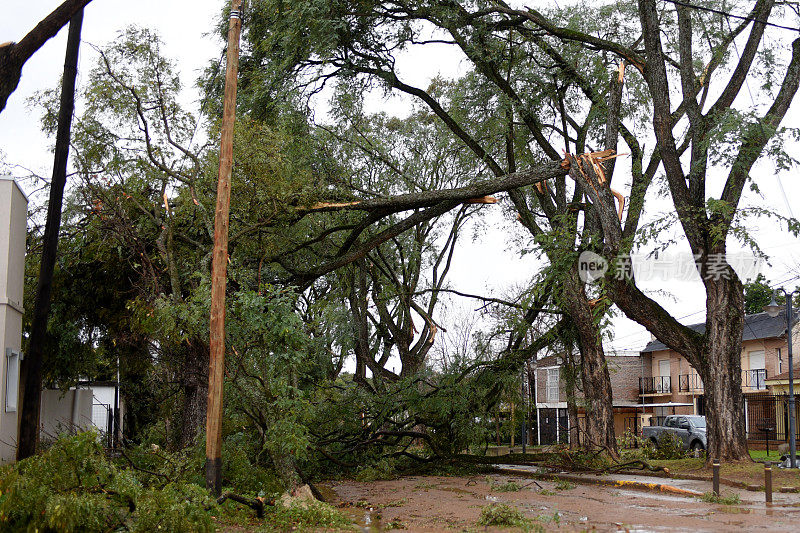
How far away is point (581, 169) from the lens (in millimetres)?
19250

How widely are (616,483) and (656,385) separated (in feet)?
104

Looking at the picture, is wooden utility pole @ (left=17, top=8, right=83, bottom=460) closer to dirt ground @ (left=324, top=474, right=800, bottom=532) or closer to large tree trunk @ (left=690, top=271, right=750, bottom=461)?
dirt ground @ (left=324, top=474, right=800, bottom=532)

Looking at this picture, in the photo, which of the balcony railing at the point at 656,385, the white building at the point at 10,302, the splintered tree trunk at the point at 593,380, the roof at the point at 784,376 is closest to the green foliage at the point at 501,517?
the white building at the point at 10,302

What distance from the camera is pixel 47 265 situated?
14.2 metres

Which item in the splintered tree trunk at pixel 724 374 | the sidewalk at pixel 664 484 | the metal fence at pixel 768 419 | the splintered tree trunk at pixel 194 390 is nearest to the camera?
the sidewalk at pixel 664 484

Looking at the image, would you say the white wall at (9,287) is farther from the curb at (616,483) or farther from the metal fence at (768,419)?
the metal fence at (768,419)

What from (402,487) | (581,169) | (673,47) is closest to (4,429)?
(402,487)

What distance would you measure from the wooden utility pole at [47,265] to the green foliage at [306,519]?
5249 millimetres

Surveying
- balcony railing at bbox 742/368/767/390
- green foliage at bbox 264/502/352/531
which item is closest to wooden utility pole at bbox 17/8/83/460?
green foliage at bbox 264/502/352/531

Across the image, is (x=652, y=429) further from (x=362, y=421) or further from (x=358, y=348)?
(x=362, y=421)

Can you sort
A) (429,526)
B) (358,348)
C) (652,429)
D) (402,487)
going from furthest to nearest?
(652,429) → (358,348) → (402,487) → (429,526)

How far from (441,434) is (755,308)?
38.8 meters

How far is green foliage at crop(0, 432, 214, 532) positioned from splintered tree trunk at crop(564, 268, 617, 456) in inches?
503

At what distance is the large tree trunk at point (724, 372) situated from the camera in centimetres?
1778
